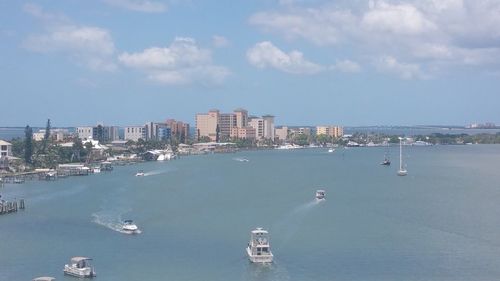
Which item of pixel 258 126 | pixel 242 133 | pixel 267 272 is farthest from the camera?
pixel 258 126

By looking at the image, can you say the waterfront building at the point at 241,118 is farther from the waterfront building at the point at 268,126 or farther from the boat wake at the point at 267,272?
the boat wake at the point at 267,272

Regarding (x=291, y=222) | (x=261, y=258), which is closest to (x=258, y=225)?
(x=291, y=222)

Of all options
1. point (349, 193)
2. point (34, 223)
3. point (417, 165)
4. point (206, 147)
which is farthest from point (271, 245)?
point (206, 147)

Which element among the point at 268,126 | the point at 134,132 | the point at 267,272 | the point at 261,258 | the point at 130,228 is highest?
the point at 268,126

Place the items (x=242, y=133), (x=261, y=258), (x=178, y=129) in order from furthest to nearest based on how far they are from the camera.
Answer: (x=242, y=133)
(x=178, y=129)
(x=261, y=258)

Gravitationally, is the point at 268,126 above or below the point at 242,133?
above

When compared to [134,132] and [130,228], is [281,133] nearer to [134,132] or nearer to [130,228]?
[134,132]

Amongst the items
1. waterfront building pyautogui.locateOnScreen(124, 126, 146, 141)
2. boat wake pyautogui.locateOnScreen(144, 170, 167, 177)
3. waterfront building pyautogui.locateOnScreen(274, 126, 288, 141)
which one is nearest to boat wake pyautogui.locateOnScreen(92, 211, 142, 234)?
boat wake pyautogui.locateOnScreen(144, 170, 167, 177)
